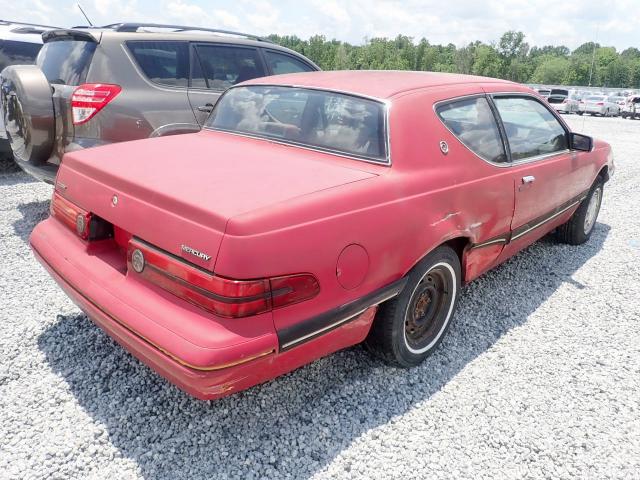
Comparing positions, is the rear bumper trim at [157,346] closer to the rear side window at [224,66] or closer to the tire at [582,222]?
the rear side window at [224,66]

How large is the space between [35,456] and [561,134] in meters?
4.06

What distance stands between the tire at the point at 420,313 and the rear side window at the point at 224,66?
3.11 m

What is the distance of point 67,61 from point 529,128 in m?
3.88

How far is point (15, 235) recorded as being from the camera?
431 centimetres

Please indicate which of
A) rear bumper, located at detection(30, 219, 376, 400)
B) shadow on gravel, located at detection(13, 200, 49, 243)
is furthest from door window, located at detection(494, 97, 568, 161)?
Answer: shadow on gravel, located at detection(13, 200, 49, 243)

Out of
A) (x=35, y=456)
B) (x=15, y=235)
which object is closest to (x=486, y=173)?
(x=35, y=456)

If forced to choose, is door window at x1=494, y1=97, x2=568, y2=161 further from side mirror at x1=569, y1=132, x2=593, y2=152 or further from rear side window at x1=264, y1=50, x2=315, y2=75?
rear side window at x1=264, y1=50, x2=315, y2=75

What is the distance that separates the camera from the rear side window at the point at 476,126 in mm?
2846

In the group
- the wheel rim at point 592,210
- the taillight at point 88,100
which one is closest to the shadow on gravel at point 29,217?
the taillight at point 88,100

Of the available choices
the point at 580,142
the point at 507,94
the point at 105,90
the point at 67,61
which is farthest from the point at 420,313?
the point at 67,61

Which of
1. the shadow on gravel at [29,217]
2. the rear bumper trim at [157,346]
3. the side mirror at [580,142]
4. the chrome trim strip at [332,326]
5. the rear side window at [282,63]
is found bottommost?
the shadow on gravel at [29,217]

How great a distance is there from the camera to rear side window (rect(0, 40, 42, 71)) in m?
6.19

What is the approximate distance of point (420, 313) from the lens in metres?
2.79

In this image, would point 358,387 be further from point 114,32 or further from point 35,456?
point 114,32
